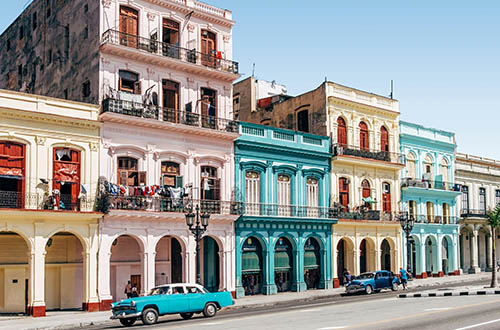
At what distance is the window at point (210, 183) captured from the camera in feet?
115

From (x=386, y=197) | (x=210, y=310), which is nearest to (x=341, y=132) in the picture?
(x=386, y=197)

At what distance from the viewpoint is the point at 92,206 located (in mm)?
30297

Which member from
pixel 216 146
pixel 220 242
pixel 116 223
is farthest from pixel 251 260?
pixel 116 223

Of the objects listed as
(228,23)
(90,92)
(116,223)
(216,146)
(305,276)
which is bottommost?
(305,276)

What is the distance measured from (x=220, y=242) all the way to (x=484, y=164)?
31839 millimetres

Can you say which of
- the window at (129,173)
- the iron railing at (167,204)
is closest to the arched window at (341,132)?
the iron railing at (167,204)

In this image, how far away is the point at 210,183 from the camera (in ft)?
117

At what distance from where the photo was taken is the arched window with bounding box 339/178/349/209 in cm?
4306

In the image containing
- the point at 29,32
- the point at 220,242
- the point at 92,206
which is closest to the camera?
the point at 92,206

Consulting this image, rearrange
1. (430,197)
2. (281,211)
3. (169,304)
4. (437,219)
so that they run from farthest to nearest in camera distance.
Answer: (437,219) < (430,197) < (281,211) < (169,304)

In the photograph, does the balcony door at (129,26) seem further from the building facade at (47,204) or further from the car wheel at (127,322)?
the car wheel at (127,322)

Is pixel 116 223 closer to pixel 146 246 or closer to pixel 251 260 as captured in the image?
pixel 146 246

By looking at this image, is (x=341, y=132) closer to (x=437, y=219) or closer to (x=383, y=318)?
(x=437, y=219)

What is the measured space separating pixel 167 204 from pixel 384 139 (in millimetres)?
20331
